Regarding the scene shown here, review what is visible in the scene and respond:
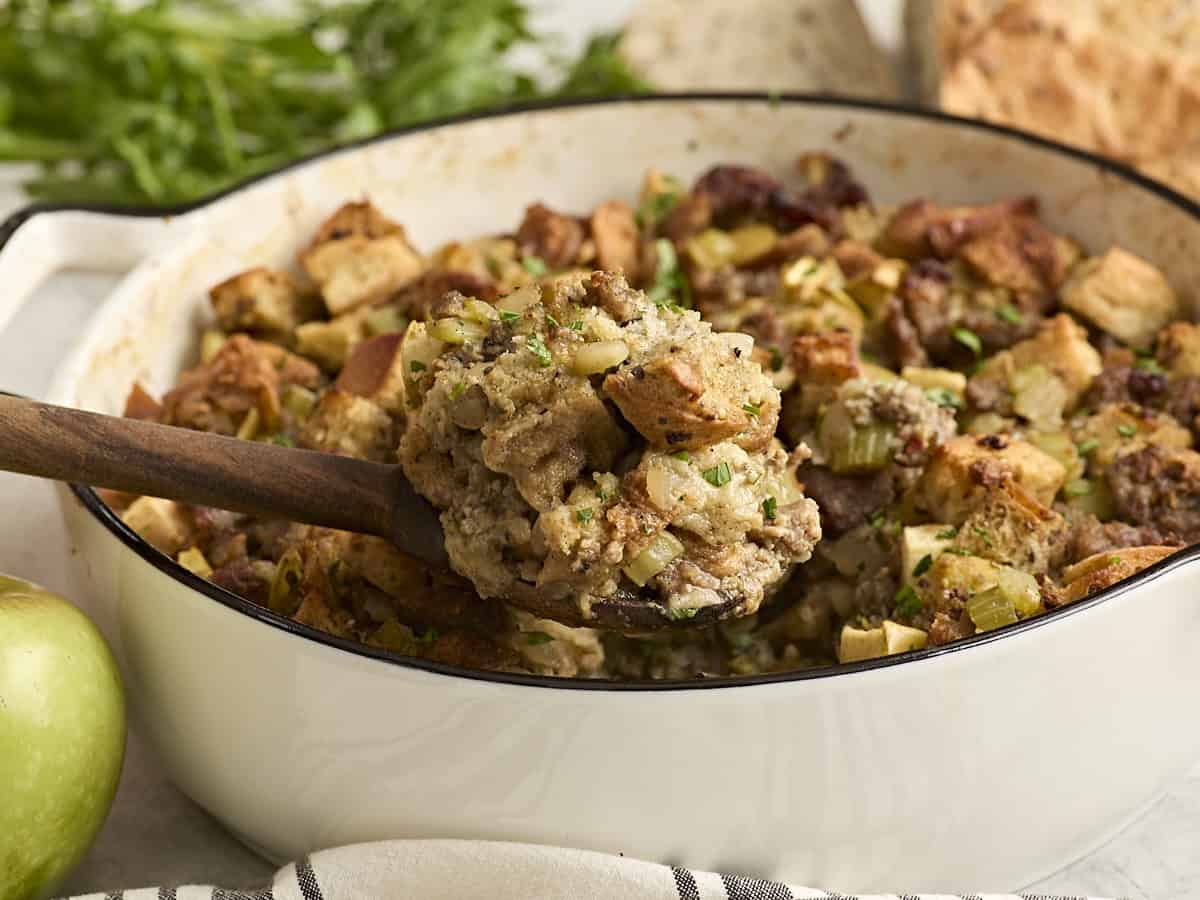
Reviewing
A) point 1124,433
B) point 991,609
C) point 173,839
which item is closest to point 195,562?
point 173,839

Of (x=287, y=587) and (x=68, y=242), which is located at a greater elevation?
(x=68, y=242)

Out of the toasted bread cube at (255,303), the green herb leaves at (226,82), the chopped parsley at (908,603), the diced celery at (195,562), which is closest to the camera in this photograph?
the chopped parsley at (908,603)

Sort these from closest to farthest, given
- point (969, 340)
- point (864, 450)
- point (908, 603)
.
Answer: point (908, 603) → point (864, 450) → point (969, 340)

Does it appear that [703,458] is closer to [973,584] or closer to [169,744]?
[973,584]

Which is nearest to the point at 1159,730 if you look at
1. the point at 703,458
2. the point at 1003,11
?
the point at 703,458

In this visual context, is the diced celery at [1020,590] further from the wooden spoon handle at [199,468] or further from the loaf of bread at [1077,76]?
the loaf of bread at [1077,76]

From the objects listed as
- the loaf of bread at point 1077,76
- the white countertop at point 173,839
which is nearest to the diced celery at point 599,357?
the white countertop at point 173,839

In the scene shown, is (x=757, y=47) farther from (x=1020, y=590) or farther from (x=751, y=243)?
(x=1020, y=590)
